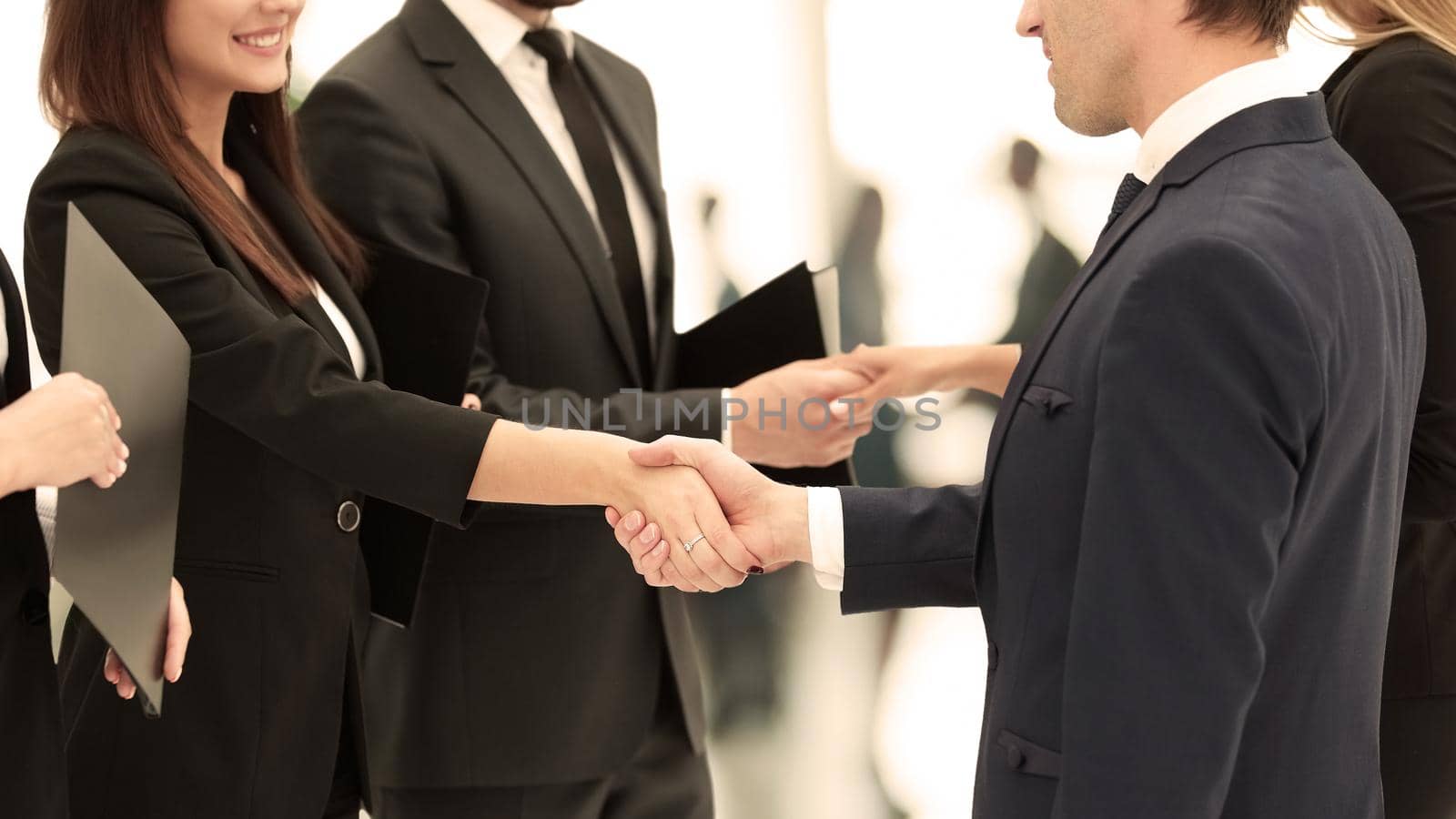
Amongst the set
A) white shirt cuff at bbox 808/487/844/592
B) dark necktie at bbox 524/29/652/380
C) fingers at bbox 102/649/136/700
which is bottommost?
fingers at bbox 102/649/136/700

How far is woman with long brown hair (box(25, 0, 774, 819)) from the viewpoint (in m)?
1.54

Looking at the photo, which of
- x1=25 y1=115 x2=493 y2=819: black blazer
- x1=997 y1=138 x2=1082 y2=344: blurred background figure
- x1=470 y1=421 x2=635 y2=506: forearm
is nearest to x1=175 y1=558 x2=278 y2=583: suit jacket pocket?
x1=25 y1=115 x2=493 y2=819: black blazer

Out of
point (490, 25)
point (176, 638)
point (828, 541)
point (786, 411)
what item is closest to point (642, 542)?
point (828, 541)

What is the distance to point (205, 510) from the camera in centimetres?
158

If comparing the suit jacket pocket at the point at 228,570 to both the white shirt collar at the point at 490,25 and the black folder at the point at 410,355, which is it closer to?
the black folder at the point at 410,355

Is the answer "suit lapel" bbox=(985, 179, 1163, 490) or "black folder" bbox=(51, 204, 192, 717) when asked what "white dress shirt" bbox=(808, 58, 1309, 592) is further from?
"black folder" bbox=(51, 204, 192, 717)

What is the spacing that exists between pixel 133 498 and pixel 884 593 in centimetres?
72

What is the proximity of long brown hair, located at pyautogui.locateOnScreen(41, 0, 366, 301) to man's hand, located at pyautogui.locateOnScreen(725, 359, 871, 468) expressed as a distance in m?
0.67

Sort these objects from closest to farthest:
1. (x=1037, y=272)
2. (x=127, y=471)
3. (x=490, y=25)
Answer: (x=127, y=471) → (x=490, y=25) → (x=1037, y=272)

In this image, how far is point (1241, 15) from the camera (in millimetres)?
1223

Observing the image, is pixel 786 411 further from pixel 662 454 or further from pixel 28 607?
pixel 28 607

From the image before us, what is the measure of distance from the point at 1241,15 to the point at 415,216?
3.80 feet

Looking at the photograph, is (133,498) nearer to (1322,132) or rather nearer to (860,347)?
(1322,132)

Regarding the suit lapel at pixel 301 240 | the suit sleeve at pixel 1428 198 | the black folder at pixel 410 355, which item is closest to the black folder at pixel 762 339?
the black folder at pixel 410 355
